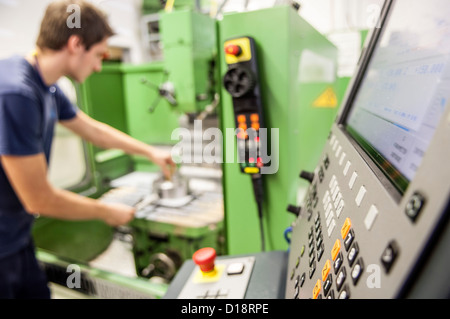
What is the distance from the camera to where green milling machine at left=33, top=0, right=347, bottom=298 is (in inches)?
38.5

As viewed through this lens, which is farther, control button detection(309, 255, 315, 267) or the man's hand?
the man's hand

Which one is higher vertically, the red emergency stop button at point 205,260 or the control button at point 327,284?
the control button at point 327,284

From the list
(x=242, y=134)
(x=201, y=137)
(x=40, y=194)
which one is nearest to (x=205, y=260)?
(x=242, y=134)

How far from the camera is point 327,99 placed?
1.66m

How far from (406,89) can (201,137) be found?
194cm

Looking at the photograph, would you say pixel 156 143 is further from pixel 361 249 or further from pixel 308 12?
pixel 361 249

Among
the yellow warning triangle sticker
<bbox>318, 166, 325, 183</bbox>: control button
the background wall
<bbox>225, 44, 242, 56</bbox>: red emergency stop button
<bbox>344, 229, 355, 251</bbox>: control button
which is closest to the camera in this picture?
<bbox>344, 229, 355, 251</bbox>: control button

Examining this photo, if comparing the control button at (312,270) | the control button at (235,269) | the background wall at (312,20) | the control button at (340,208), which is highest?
the background wall at (312,20)

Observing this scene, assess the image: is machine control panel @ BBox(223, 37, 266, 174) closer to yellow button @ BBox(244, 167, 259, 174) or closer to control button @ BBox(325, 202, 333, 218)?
yellow button @ BBox(244, 167, 259, 174)

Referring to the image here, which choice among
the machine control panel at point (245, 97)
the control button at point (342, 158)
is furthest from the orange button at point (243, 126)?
the control button at point (342, 158)

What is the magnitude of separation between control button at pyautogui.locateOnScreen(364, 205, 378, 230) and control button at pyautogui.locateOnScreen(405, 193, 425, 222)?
0.06 metres

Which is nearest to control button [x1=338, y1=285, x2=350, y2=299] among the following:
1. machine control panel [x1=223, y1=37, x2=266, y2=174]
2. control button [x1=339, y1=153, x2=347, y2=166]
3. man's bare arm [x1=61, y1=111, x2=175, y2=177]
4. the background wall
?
control button [x1=339, y1=153, x2=347, y2=166]

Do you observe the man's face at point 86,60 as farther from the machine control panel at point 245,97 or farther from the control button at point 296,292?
the control button at point 296,292

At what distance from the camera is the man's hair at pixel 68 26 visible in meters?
1.27
